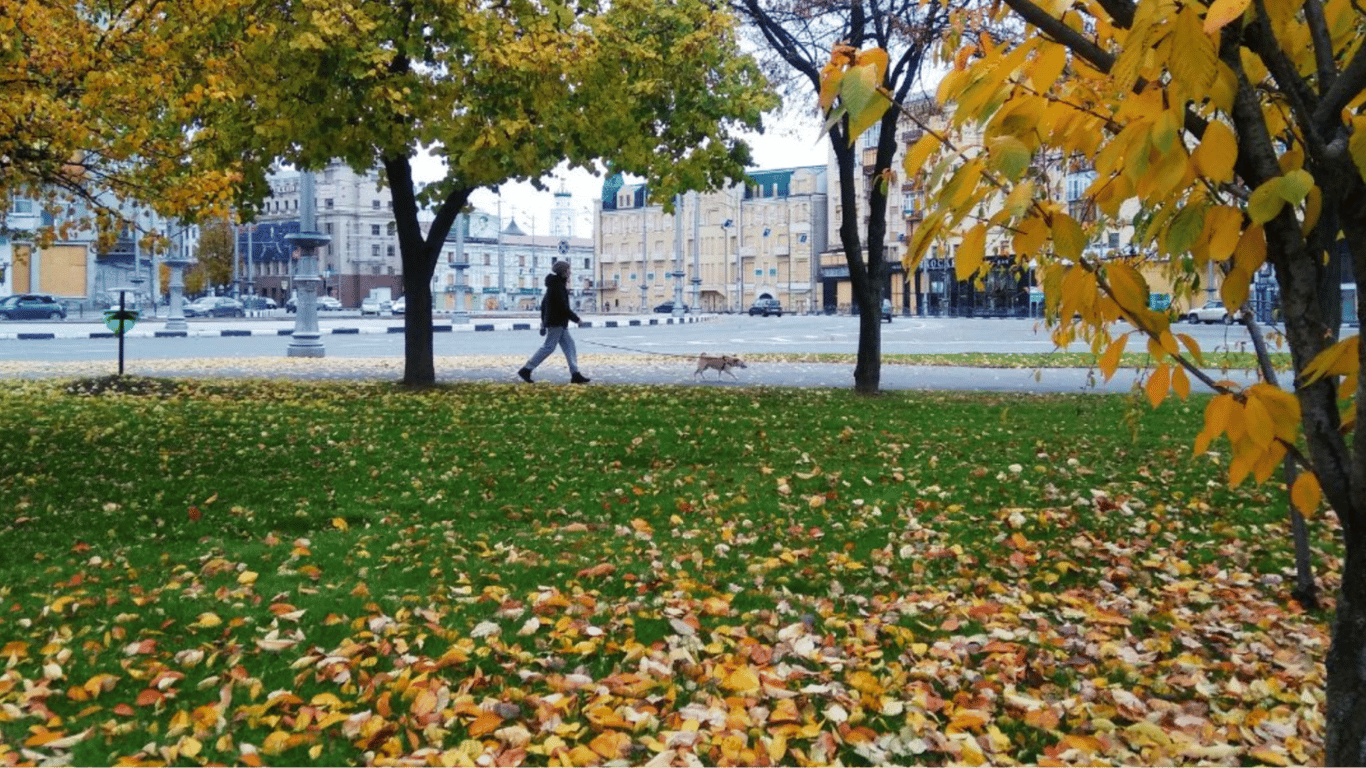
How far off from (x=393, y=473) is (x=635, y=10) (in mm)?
8691

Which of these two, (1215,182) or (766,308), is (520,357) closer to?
(1215,182)

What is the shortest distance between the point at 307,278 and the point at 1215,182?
2307 centimetres

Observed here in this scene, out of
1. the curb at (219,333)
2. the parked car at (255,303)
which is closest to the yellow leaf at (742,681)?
the curb at (219,333)

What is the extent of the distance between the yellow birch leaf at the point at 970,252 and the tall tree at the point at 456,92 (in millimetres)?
10144

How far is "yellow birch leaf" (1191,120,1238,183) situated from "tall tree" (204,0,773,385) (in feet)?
33.8

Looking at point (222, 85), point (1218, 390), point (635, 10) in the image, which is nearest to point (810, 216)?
point (635, 10)

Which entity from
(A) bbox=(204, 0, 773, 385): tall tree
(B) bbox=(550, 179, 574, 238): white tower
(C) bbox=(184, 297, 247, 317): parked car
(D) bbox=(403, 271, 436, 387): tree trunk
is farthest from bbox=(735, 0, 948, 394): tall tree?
(B) bbox=(550, 179, 574, 238): white tower

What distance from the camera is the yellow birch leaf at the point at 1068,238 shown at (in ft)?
6.62

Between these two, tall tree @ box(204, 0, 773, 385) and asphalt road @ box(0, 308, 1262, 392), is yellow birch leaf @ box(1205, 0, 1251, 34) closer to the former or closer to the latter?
asphalt road @ box(0, 308, 1262, 392)

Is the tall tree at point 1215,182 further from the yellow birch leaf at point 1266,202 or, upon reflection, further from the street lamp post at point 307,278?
the street lamp post at point 307,278

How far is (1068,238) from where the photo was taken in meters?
2.02

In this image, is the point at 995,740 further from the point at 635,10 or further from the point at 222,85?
the point at 635,10

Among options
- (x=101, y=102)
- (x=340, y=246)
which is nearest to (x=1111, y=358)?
(x=101, y=102)

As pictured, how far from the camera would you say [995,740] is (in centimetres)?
378
